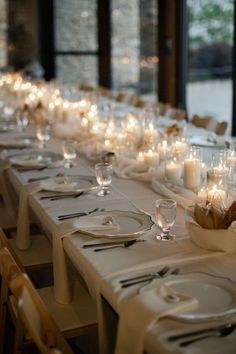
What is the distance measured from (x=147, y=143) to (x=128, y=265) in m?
1.70

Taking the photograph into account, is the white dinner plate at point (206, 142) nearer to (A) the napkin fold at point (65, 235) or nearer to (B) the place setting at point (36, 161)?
(B) the place setting at point (36, 161)

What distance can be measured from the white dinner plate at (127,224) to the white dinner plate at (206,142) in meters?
1.66

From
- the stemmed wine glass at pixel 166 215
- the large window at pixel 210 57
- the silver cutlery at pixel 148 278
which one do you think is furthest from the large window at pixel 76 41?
the silver cutlery at pixel 148 278

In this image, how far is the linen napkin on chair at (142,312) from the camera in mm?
1587

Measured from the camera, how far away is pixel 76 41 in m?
11.4

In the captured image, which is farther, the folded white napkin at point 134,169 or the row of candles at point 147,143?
the folded white napkin at point 134,169

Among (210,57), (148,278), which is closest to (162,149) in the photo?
(148,278)

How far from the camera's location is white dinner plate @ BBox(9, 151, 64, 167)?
11.7 feet

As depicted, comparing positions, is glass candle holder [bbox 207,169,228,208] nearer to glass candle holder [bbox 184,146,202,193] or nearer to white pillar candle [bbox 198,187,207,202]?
white pillar candle [bbox 198,187,207,202]

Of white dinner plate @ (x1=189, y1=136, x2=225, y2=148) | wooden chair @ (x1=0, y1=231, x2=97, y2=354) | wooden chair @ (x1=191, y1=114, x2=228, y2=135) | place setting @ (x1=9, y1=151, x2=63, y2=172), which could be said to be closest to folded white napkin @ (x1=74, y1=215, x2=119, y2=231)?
wooden chair @ (x1=0, y1=231, x2=97, y2=354)

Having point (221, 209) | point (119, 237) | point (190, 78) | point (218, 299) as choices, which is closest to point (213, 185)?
point (221, 209)

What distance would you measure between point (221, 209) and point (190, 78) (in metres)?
6.48

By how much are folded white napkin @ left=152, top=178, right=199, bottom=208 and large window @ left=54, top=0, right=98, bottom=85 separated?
8.45 metres

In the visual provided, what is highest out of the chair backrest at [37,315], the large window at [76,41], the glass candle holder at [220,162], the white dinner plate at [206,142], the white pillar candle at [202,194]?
the large window at [76,41]
